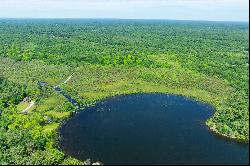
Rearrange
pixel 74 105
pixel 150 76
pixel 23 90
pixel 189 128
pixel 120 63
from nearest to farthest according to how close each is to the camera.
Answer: pixel 189 128 → pixel 74 105 → pixel 23 90 → pixel 150 76 → pixel 120 63

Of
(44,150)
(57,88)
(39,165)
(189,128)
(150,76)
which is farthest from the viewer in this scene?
(150,76)

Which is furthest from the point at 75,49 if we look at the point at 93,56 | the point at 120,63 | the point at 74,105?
the point at 74,105

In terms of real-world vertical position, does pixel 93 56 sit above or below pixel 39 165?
above

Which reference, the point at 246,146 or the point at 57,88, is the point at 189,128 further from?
the point at 57,88
